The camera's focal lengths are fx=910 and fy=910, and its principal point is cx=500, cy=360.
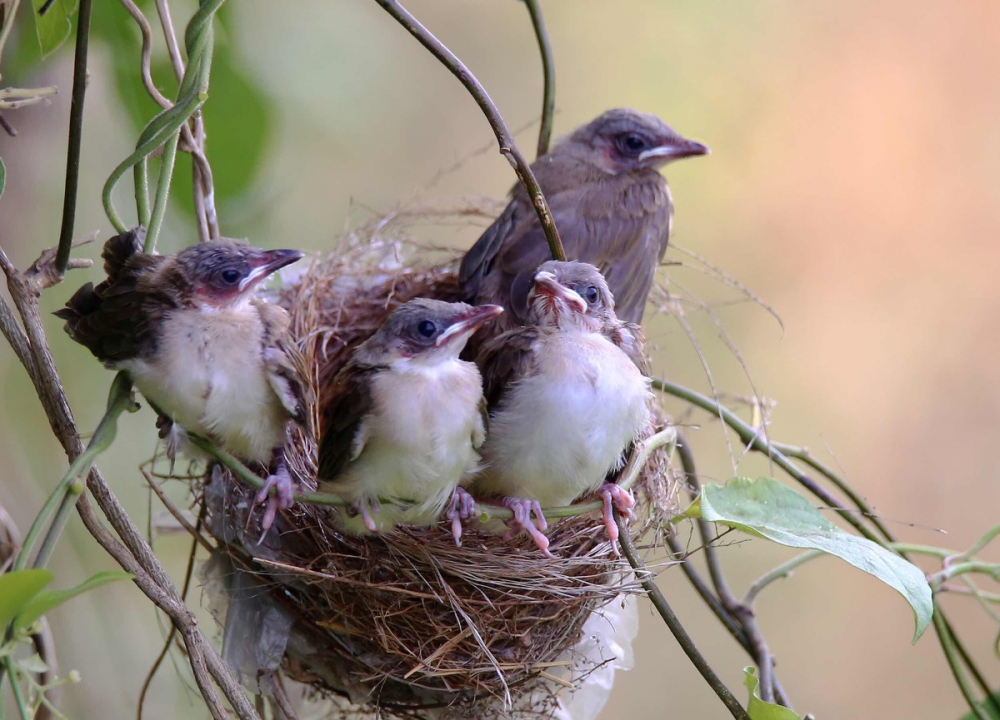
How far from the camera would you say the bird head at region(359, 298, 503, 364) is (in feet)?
4.10

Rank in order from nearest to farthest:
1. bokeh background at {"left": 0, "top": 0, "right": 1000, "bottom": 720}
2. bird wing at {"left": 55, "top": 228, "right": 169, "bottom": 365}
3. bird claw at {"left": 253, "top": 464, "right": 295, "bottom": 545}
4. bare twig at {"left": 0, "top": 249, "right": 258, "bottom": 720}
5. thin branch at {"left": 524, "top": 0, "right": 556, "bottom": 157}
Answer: bare twig at {"left": 0, "top": 249, "right": 258, "bottom": 720}, bird wing at {"left": 55, "top": 228, "right": 169, "bottom": 365}, bird claw at {"left": 253, "top": 464, "right": 295, "bottom": 545}, thin branch at {"left": 524, "top": 0, "right": 556, "bottom": 157}, bokeh background at {"left": 0, "top": 0, "right": 1000, "bottom": 720}

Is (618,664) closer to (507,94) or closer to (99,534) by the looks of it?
(99,534)

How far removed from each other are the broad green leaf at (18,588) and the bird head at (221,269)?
1.44 ft

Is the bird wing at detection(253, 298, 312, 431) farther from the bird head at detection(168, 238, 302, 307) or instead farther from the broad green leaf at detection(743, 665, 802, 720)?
the broad green leaf at detection(743, 665, 802, 720)

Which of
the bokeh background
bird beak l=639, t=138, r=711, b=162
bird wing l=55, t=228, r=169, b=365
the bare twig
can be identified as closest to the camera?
the bare twig

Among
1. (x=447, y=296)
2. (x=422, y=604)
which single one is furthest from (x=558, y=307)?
(x=447, y=296)

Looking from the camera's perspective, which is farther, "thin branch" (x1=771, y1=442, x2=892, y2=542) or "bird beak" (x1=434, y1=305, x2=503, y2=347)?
"thin branch" (x1=771, y1=442, x2=892, y2=542)

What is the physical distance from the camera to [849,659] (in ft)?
10.2

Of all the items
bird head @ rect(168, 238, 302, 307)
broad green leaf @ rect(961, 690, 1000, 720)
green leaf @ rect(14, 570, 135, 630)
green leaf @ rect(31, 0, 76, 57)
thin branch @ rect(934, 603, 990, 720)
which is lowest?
broad green leaf @ rect(961, 690, 1000, 720)

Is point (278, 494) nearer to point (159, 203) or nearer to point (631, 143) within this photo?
point (159, 203)

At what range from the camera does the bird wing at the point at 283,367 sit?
1.21m

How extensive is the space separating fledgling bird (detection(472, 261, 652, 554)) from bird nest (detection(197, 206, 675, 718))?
16 cm

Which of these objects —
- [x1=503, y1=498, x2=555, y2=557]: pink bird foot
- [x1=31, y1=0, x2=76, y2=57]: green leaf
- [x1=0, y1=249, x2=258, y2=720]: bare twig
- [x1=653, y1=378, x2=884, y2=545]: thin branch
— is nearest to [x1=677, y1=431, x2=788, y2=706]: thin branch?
[x1=653, y1=378, x2=884, y2=545]: thin branch

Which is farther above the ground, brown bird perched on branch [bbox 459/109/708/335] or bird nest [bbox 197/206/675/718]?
brown bird perched on branch [bbox 459/109/708/335]
